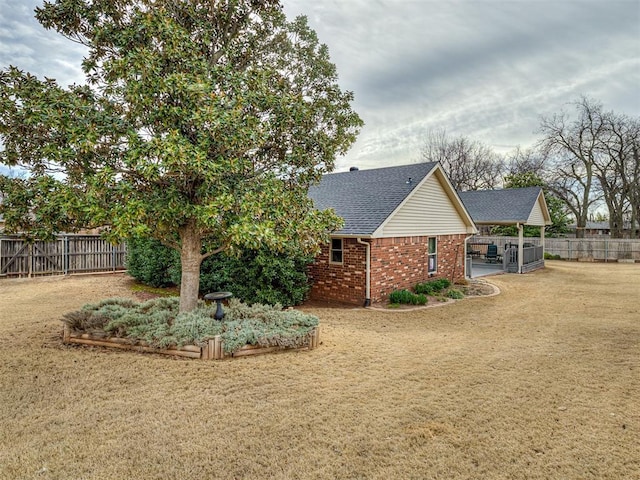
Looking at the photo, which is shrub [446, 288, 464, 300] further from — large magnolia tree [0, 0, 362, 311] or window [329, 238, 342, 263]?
large magnolia tree [0, 0, 362, 311]

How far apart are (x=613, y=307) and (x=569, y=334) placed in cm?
398

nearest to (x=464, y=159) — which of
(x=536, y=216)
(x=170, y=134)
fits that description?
(x=536, y=216)

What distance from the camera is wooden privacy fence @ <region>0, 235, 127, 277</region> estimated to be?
46.8 ft

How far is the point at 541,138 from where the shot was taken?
107 feet

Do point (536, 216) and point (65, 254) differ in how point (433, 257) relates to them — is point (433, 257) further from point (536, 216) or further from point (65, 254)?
point (65, 254)

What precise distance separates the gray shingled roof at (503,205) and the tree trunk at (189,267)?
17.6m

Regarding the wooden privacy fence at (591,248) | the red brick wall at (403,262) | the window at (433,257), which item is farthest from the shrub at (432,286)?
the wooden privacy fence at (591,248)

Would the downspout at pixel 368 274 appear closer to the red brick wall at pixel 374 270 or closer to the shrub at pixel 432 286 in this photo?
the red brick wall at pixel 374 270

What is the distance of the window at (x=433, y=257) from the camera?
1345 cm

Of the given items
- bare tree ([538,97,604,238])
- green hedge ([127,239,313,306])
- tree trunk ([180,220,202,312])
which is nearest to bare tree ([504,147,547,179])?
bare tree ([538,97,604,238])

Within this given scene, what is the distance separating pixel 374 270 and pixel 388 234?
121 cm

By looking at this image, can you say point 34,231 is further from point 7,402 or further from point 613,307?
point 613,307

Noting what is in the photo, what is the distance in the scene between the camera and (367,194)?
42.3 feet

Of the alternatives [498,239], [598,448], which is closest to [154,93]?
[598,448]
